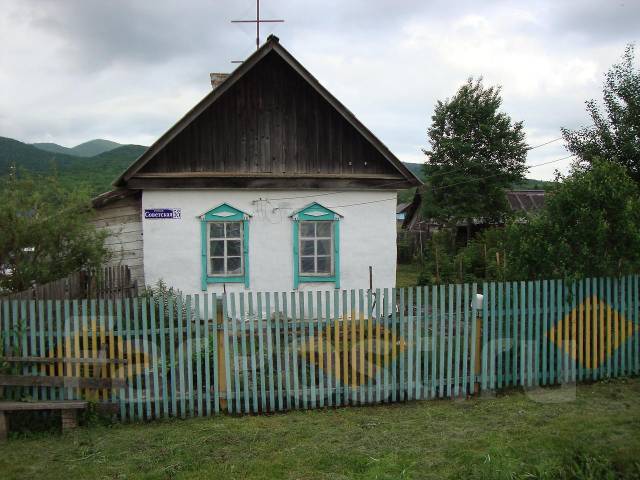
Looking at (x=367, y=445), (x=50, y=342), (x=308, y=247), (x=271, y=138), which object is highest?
(x=271, y=138)

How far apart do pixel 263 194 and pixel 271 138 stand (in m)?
1.23

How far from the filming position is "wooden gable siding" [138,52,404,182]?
11344 millimetres

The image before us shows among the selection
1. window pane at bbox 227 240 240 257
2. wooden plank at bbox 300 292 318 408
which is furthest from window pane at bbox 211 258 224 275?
wooden plank at bbox 300 292 318 408

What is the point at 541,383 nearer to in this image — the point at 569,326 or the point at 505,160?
the point at 569,326

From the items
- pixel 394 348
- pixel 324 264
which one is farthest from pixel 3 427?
pixel 324 264

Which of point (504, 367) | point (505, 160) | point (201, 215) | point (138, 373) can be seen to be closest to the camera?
point (138, 373)

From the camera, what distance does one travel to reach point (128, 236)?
39.1 ft

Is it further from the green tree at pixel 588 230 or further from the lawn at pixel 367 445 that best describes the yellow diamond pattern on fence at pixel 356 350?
the green tree at pixel 588 230

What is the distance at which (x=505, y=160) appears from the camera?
33812 mm

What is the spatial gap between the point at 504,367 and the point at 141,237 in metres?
8.17

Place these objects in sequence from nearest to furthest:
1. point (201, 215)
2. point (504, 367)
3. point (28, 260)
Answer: point (504, 367)
point (28, 260)
point (201, 215)

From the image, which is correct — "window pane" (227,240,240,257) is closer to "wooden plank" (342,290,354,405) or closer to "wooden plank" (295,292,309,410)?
"wooden plank" (295,292,309,410)

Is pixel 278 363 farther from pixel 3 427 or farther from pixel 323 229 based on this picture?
pixel 323 229

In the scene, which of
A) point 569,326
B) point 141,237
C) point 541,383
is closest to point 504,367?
point 541,383
